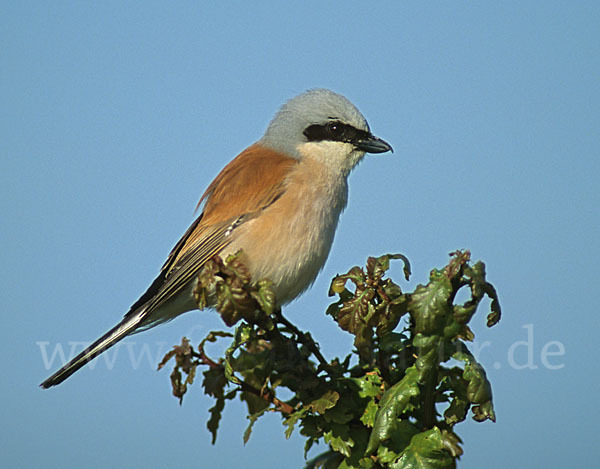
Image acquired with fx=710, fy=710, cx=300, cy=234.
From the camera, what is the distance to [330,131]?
11.6 ft

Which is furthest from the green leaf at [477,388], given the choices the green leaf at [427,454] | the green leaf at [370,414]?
the green leaf at [370,414]

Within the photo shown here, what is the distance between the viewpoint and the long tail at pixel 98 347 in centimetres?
285

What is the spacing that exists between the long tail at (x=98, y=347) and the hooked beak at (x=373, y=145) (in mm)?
1344

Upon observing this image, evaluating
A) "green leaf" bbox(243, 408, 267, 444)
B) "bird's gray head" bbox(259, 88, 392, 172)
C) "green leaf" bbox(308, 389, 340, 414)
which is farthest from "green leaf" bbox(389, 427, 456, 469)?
"bird's gray head" bbox(259, 88, 392, 172)

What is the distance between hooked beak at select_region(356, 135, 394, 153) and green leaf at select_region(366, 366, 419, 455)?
1.93 metres

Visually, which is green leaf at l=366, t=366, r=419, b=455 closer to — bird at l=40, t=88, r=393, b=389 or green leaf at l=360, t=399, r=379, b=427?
green leaf at l=360, t=399, r=379, b=427

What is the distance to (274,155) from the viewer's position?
3572 millimetres

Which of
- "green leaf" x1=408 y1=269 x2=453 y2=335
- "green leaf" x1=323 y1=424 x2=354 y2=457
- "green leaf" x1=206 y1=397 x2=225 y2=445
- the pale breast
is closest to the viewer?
"green leaf" x1=408 y1=269 x2=453 y2=335

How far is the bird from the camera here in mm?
3074

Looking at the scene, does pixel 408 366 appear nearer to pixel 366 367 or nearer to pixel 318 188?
pixel 366 367

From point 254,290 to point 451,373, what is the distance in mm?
554

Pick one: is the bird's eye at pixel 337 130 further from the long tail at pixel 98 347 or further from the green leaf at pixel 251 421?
the green leaf at pixel 251 421

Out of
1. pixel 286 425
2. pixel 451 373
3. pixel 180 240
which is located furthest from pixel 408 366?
pixel 180 240

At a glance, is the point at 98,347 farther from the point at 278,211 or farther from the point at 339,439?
the point at 339,439
